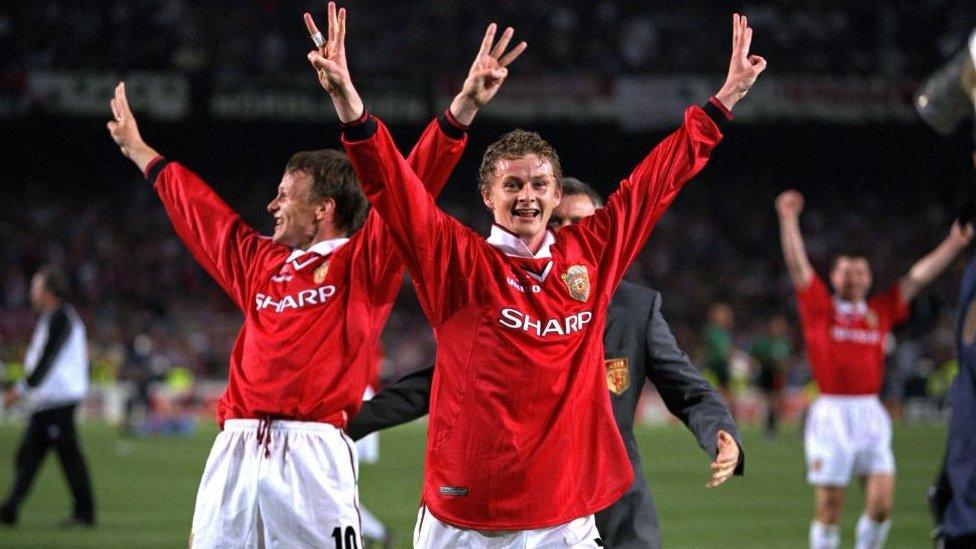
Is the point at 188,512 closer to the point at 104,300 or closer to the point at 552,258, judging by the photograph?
the point at 552,258

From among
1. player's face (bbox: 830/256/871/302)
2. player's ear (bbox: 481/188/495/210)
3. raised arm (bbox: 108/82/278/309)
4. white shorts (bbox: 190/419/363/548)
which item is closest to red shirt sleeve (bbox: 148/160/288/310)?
raised arm (bbox: 108/82/278/309)

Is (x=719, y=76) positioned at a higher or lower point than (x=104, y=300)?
higher

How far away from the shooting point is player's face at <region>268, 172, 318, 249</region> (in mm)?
5148

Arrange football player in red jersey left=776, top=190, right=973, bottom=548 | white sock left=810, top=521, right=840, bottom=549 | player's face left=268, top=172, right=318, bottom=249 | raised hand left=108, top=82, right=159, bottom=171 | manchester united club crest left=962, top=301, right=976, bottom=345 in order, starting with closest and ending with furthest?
manchester united club crest left=962, top=301, right=976, bottom=345 < player's face left=268, top=172, right=318, bottom=249 < raised hand left=108, top=82, right=159, bottom=171 < white sock left=810, top=521, right=840, bottom=549 < football player in red jersey left=776, top=190, right=973, bottom=548

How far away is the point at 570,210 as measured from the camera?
5.23 m

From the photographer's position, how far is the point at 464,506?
4.09m

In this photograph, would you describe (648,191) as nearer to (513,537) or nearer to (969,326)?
(969,326)

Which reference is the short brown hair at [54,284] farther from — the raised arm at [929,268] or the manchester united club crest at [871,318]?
the raised arm at [929,268]

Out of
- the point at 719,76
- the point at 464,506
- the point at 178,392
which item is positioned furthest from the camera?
the point at 719,76

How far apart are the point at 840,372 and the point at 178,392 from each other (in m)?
16.6

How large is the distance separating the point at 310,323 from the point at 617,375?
112 centimetres

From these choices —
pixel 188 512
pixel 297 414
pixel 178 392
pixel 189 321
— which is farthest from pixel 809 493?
pixel 189 321

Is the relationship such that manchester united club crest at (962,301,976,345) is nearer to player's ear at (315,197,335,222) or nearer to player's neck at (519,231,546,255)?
player's neck at (519,231,546,255)

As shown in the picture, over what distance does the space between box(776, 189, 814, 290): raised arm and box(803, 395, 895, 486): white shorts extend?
1027 mm
